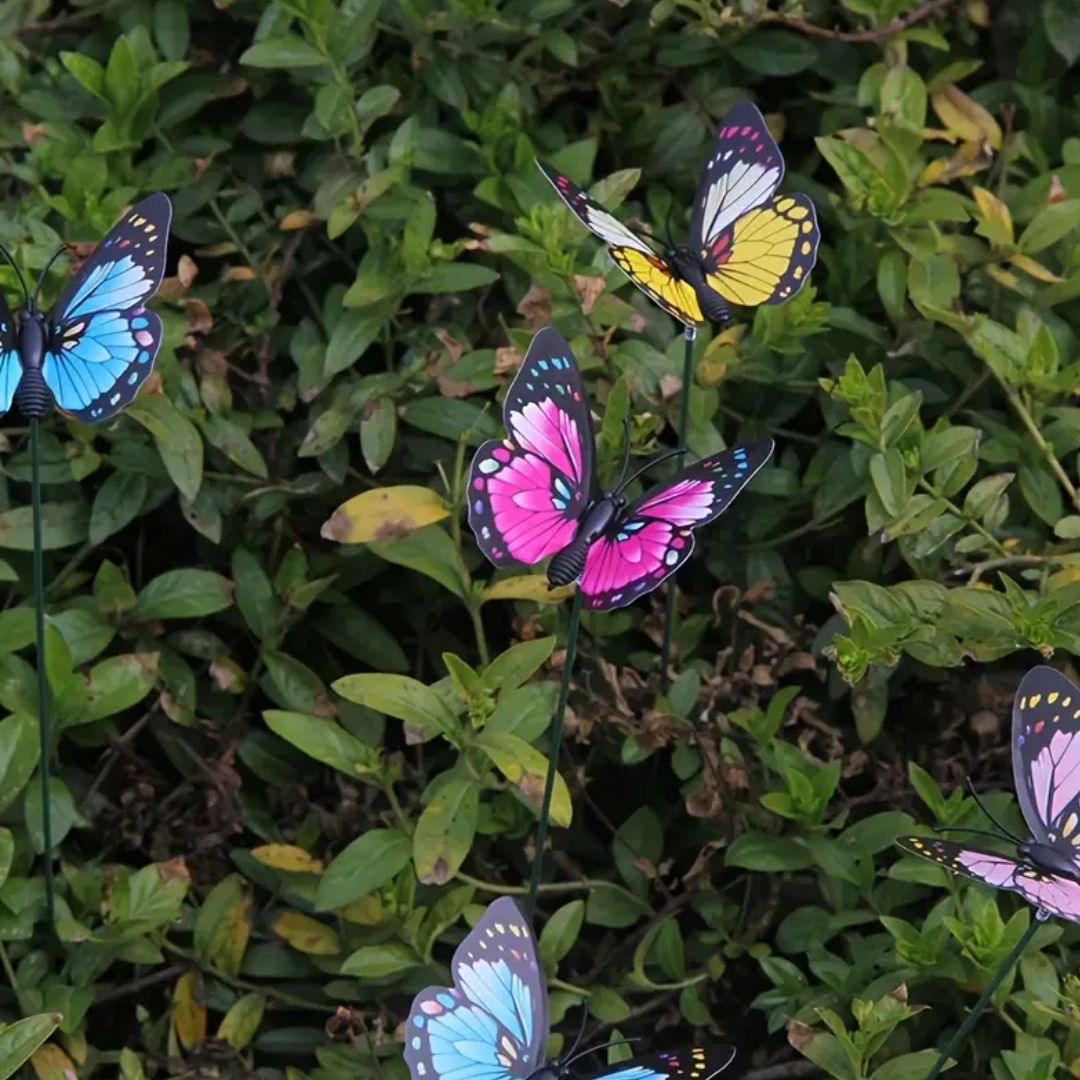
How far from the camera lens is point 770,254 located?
141 centimetres

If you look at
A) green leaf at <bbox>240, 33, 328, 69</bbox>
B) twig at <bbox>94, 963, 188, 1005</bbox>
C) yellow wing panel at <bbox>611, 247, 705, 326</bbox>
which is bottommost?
twig at <bbox>94, 963, 188, 1005</bbox>

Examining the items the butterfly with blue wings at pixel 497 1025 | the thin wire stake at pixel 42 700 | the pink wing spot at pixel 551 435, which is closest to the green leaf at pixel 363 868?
the thin wire stake at pixel 42 700

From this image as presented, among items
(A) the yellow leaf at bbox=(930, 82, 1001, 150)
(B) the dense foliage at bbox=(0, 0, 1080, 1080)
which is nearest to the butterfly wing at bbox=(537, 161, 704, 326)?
(B) the dense foliage at bbox=(0, 0, 1080, 1080)

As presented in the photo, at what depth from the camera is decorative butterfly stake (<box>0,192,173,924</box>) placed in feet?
4.08

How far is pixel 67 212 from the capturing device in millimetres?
1771

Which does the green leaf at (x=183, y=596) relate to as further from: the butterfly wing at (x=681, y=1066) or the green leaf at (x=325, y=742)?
the butterfly wing at (x=681, y=1066)

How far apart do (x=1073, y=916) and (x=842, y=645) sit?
454mm

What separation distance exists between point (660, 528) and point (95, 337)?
1.59ft

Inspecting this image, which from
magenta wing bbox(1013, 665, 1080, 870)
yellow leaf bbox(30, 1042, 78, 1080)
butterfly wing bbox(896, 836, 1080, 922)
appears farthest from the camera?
yellow leaf bbox(30, 1042, 78, 1080)

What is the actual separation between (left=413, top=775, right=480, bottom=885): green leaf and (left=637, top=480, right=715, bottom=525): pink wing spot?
41 centimetres

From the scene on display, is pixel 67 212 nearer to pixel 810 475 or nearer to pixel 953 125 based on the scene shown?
pixel 810 475

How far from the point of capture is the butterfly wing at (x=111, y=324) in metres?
1.25

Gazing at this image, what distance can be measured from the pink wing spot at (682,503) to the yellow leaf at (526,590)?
364mm

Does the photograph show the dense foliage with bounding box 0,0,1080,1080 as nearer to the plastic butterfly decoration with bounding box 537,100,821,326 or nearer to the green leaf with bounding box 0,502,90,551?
the green leaf with bounding box 0,502,90,551
